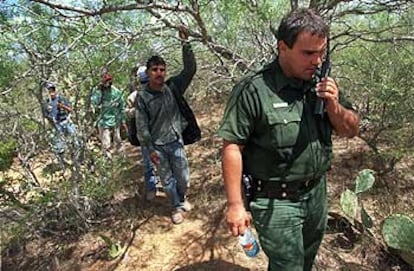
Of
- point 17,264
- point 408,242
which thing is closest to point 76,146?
point 17,264

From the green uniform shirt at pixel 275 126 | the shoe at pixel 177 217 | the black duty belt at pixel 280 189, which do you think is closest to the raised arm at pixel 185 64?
the shoe at pixel 177 217

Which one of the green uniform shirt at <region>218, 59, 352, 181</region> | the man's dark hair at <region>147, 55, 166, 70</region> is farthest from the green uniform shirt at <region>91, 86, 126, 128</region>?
the green uniform shirt at <region>218, 59, 352, 181</region>

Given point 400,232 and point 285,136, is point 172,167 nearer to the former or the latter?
point 400,232

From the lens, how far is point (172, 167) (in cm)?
439

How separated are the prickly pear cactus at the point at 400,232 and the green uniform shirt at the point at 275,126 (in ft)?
3.91

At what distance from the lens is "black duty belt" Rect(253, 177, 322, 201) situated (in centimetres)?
242

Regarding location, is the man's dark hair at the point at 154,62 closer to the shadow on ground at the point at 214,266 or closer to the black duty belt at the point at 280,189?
the shadow on ground at the point at 214,266

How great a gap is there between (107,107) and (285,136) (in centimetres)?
237

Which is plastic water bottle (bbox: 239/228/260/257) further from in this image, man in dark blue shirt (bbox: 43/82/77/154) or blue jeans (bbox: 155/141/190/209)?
man in dark blue shirt (bbox: 43/82/77/154)

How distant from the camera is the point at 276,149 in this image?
92.6 inches

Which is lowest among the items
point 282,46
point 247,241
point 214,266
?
point 214,266

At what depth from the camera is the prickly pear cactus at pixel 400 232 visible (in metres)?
3.31

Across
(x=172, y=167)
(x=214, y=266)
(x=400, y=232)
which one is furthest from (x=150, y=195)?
(x=400, y=232)

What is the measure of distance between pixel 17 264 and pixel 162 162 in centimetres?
167
